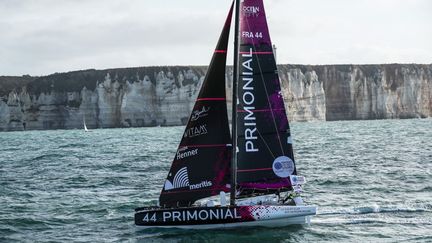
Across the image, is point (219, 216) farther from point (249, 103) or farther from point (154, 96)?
point (154, 96)

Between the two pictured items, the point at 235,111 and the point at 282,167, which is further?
the point at 282,167

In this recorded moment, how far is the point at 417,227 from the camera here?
685 inches

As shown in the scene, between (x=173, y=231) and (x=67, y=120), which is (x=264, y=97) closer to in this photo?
(x=173, y=231)

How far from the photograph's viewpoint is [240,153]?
17.2m

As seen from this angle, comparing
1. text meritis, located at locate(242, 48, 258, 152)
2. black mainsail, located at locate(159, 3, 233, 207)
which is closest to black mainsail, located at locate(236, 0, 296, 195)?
text meritis, located at locate(242, 48, 258, 152)

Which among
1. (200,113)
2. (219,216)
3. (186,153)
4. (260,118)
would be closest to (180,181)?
(186,153)

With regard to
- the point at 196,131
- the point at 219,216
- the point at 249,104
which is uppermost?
the point at 249,104

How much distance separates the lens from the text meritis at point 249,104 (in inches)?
672

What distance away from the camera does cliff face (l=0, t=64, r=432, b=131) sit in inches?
4513

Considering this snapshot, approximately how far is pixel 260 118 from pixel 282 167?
1.49m

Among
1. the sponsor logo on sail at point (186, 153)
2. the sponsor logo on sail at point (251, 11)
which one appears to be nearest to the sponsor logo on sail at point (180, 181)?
the sponsor logo on sail at point (186, 153)

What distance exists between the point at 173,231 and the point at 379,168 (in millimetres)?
17461

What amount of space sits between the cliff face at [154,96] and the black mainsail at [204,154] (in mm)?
96645

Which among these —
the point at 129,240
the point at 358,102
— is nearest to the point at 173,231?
the point at 129,240
